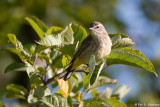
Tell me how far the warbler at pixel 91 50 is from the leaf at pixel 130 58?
0.14 metres

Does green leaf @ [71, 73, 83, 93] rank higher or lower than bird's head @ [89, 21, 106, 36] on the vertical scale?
lower

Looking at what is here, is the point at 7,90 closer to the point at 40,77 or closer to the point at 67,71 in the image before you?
the point at 40,77

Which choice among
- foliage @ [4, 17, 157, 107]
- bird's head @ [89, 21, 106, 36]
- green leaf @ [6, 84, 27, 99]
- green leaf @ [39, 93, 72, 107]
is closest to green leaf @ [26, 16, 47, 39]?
foliage @ [4, 17, 157, 107]

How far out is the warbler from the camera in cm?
261

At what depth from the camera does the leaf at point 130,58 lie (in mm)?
2158

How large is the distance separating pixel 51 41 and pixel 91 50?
963mm

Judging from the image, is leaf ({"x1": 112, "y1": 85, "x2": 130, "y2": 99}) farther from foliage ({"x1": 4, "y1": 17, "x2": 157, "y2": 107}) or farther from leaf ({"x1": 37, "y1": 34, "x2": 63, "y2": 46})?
leaf ({"x1": 37, "y1": 34, "x2": 63, "y2": 46})

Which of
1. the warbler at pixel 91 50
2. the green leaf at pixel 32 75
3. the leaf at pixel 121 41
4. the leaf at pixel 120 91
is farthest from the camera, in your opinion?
the leaf at pixel 120 91

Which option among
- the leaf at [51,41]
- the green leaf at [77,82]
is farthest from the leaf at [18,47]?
the green leaf at [77,82]

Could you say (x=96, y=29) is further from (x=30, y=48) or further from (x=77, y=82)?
(x=30, y=48)

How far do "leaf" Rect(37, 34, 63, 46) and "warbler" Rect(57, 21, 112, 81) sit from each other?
0.41 meters

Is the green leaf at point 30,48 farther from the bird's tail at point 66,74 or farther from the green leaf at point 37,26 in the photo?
the bird's tail at point 66,74

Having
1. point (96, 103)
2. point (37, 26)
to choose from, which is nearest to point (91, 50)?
point (37, 26)

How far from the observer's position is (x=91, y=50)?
3.03 metres
